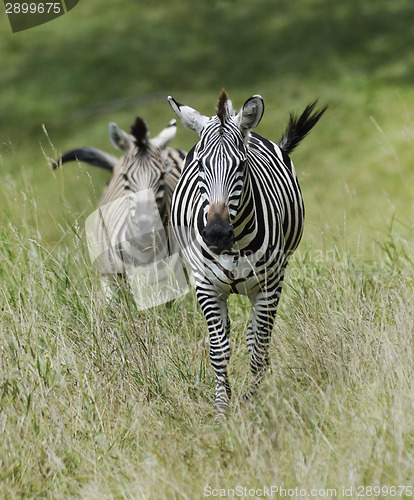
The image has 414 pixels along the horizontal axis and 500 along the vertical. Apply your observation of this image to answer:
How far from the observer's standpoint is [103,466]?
3.52m

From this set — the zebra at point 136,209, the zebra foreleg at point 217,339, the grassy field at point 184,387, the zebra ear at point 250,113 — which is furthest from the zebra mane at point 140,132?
the zebra foreleg at point 217,339

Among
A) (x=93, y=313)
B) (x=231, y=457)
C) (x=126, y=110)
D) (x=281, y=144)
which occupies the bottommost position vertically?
(x=231, y=457)

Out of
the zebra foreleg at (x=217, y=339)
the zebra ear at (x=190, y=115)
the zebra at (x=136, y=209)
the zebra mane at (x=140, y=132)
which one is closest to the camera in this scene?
the zebra ear at (x=190, y=115)

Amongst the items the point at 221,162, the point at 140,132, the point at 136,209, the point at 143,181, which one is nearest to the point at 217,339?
the point at 221,162

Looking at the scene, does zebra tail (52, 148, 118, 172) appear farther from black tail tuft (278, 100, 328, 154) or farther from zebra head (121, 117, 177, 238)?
black tail tuft (278, 100, 328, 154)

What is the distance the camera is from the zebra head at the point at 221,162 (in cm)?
373

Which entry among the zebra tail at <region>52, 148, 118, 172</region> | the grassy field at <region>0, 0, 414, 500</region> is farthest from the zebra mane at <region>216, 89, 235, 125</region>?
the zebra tail at <region>52, 148, 118, 172</region>

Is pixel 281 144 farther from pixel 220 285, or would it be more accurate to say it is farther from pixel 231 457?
pixel 231 457

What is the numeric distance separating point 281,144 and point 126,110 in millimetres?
10835

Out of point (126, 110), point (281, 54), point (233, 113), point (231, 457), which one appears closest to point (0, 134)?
point (126, 110)

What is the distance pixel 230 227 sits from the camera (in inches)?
146

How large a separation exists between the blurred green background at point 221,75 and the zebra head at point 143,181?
231 inches

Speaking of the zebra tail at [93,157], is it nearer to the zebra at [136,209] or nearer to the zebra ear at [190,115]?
the zebra at [136,209]

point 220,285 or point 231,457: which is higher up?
point 220,285
